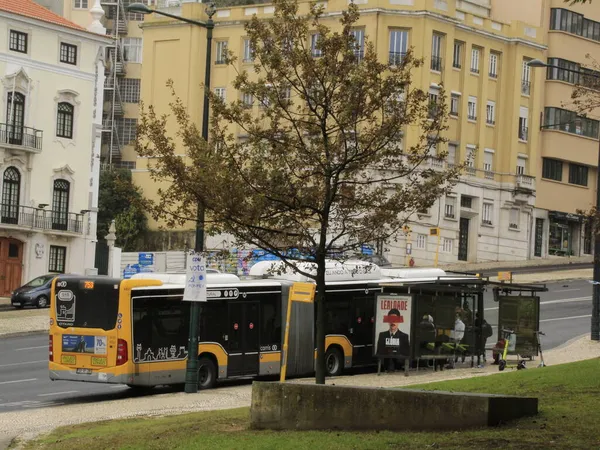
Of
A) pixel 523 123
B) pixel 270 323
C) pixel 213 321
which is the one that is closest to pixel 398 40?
pixel 523 123

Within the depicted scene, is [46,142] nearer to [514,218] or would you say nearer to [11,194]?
[11,194]

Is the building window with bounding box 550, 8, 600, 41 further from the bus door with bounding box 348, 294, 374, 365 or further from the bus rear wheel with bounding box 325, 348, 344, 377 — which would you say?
the bus rear wheel with bounding box 325, 348, 344, 377

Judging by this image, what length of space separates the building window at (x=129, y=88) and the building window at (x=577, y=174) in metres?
33.0

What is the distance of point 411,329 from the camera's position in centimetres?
3475


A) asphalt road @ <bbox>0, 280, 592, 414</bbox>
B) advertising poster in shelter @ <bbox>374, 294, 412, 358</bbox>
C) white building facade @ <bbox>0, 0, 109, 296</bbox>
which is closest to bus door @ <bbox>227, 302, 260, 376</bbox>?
asphalt road @ <bbox>0, 280, 592, 414</bbox>

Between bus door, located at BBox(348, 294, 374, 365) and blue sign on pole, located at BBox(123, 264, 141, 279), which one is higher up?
blue sign on pole, located at BBox(123, 264, 141, 279)

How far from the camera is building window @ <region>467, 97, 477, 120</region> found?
84250mm

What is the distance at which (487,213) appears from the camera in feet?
278

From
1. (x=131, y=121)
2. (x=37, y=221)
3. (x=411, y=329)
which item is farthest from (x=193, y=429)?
(x=131, y=121)

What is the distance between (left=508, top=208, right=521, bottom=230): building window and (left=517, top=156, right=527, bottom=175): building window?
235cm

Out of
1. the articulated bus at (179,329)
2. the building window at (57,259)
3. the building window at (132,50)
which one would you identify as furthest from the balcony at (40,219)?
the building window at (132,50)

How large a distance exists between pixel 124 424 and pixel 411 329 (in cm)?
1322

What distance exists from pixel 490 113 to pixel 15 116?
3192cm

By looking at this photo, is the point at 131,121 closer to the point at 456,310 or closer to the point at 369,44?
the point at 456,310
